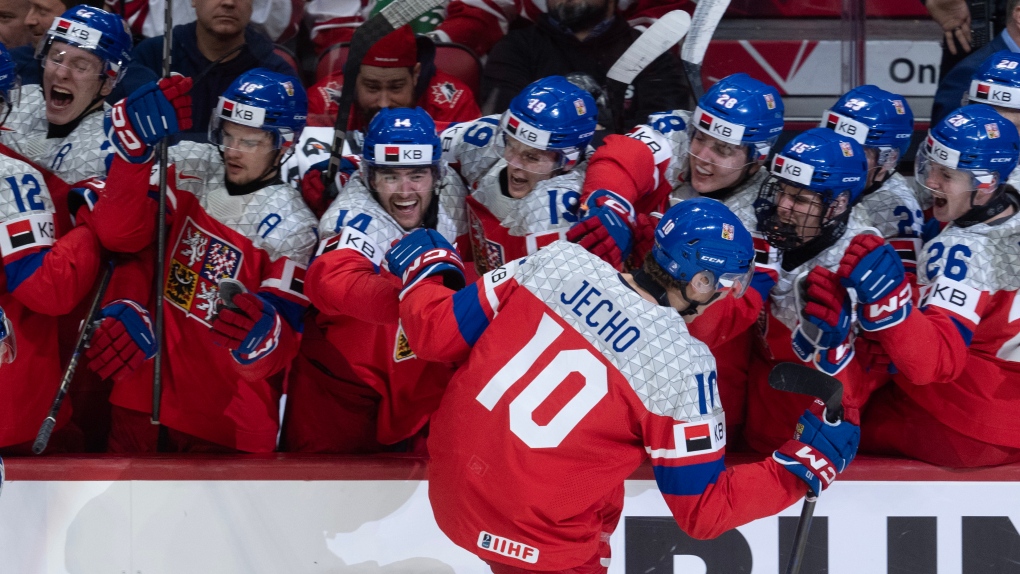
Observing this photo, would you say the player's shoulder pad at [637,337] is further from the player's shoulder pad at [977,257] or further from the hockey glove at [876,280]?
the player's shoulder pad at [977,257]

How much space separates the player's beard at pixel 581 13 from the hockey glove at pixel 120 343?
1.84 metres

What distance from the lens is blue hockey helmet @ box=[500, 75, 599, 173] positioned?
3.25 metres

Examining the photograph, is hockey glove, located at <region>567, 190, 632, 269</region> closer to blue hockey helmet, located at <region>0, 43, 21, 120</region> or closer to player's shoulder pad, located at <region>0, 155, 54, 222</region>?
player's shoulder pad, located at <region>0, 155, 54, 222</region>

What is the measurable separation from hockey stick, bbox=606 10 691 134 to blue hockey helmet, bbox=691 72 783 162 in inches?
18.9

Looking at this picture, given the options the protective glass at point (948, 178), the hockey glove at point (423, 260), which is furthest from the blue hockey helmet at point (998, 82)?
the hockey glove at point (423, 260)

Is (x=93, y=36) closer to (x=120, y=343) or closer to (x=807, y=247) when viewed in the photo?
(x=120, y=343)

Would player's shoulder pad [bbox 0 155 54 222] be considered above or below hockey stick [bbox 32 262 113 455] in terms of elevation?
above

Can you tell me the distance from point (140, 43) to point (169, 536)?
5.85ft

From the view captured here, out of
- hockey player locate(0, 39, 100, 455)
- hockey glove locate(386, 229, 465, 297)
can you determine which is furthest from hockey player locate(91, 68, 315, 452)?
hockey glove locate(386, 229, 465, 297)

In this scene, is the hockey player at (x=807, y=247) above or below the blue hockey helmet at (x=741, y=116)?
below

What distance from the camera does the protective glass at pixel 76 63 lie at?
3344 millimetres

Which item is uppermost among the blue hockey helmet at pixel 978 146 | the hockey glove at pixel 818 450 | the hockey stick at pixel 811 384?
the blue hockey helmet at pixel 978 146

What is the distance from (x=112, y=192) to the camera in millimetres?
3141

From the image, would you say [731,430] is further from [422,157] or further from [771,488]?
[422,157]
